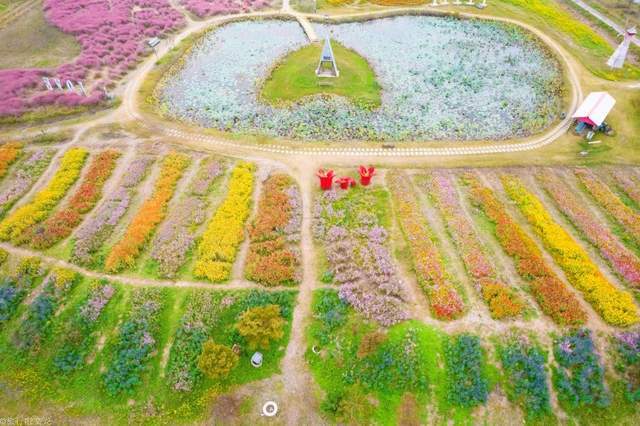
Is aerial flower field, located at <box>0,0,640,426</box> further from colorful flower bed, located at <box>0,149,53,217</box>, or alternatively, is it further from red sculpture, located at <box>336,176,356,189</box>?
red sculpture, located at <box>336,176,356,189</box>

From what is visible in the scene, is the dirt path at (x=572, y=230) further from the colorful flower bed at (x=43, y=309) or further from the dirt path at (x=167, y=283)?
the colorful flower bed at (x=43, y=309)

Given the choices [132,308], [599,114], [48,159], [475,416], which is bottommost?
[475,416]

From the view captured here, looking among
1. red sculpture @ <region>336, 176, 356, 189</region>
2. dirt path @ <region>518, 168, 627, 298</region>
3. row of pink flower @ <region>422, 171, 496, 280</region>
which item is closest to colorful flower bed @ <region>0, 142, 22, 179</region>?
red sculpture @ <region>336, 176, 356, 189</region>

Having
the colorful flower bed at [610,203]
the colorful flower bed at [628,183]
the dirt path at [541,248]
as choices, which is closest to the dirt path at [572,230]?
the colorful flower bed at [610,203]

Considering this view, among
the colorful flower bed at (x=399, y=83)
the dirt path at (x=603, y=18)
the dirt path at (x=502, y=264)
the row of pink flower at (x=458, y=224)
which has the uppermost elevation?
the dirt path at (x=603, y=18)

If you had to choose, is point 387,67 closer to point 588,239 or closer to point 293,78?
point 293,78

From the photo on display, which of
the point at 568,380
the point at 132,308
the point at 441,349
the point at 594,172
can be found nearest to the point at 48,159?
the point at 132,308

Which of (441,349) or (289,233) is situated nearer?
(441,349)
